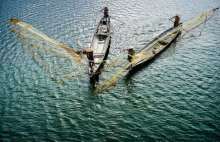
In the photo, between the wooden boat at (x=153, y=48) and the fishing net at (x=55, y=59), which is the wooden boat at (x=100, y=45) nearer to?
the fishing net at (x=55, y=59)

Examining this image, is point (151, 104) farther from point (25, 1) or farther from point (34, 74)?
point (25, 1)

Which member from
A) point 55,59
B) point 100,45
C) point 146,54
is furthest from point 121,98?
point 55,59

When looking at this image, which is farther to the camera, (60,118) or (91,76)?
(91,76)

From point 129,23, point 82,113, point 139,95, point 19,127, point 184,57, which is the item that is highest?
point 129,23

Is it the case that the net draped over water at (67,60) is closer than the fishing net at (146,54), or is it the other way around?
the fishing net at (146,54)

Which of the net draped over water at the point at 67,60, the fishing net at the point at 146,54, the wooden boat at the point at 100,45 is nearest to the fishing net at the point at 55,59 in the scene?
the net draped over water at the point at 67,60

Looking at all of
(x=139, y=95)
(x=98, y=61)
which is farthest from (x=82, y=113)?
(x=98, y=61)

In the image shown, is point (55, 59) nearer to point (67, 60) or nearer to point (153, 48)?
point (67, 60)
